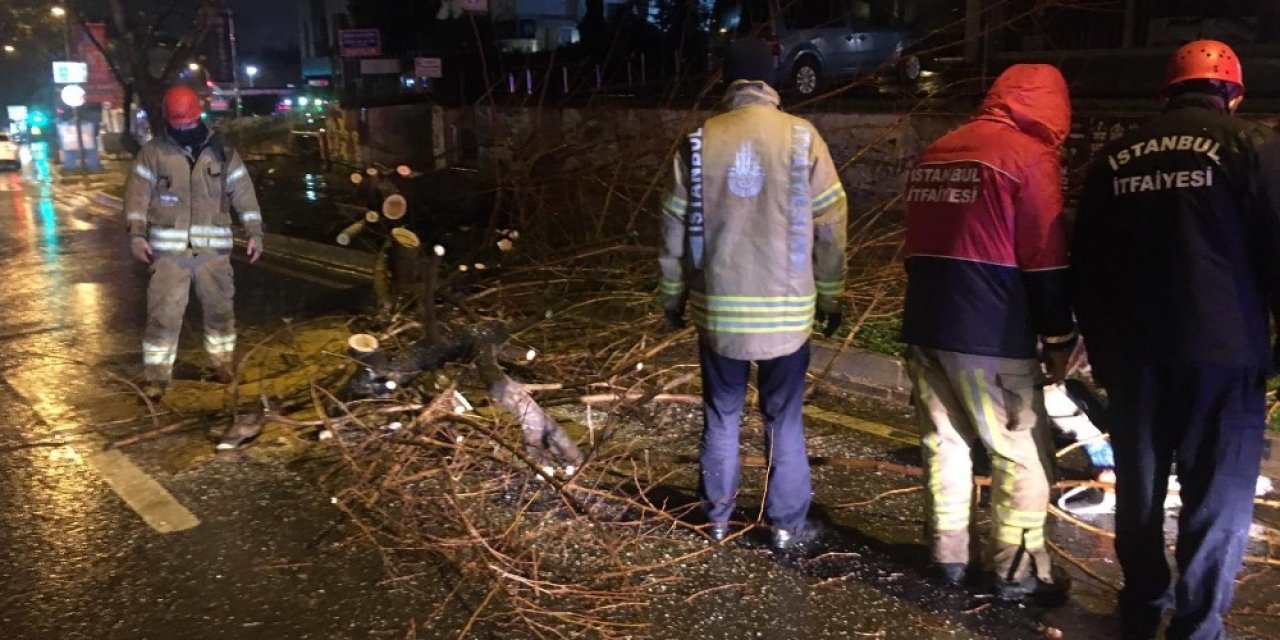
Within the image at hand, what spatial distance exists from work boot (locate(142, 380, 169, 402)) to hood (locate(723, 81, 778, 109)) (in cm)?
402

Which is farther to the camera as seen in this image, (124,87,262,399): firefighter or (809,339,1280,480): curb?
(809,339,1280,480): curb

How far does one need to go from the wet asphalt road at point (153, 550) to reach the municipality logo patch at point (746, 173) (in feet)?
5.94

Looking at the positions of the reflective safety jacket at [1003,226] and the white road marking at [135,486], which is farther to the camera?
the white road marking at [135,486]

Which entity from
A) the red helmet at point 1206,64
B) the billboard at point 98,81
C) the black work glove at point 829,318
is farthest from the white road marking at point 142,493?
the billboard at point 98,81

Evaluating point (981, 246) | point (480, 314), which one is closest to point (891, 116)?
point (480, 314)

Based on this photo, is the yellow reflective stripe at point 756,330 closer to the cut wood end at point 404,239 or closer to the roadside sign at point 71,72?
the cut wood end at point 404,239

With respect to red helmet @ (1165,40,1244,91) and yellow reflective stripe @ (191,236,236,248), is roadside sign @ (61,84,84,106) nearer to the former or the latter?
yellow reflective stripe @ (191,236,236,248)

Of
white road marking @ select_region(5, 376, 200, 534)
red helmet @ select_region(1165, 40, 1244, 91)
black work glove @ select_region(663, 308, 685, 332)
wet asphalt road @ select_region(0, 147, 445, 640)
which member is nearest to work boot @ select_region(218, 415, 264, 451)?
wet asphalt road @ select_region(0, 147, 445, 640)

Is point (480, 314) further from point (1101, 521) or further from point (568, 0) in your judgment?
point (568, 0)

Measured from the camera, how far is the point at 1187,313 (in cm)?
282

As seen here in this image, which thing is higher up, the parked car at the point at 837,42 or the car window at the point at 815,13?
the car window at the point at 815,13

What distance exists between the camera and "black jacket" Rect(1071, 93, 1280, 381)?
275 cm

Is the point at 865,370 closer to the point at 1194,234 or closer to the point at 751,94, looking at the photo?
the point at 751,94

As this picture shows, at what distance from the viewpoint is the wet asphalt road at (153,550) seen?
11.1 feet
